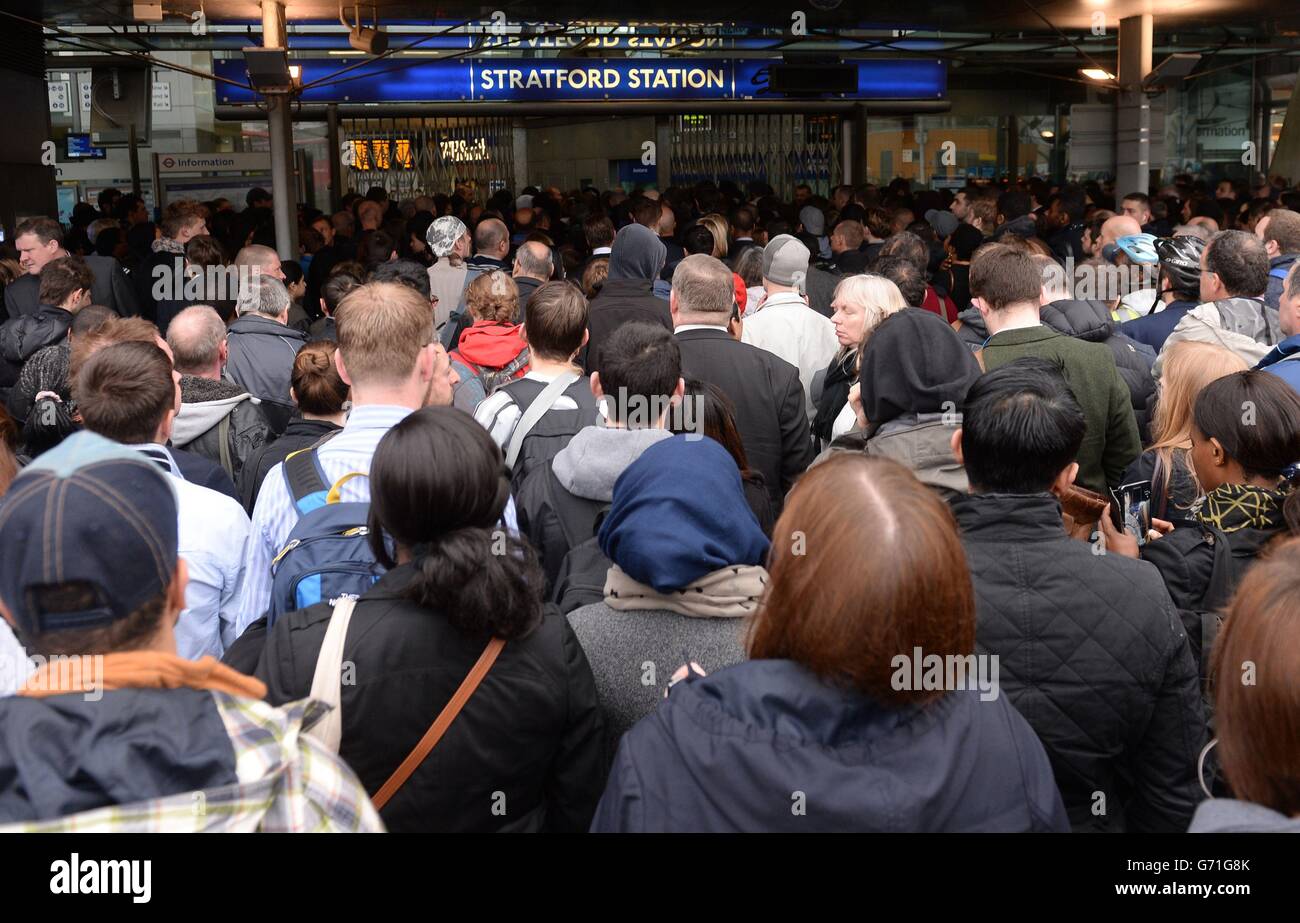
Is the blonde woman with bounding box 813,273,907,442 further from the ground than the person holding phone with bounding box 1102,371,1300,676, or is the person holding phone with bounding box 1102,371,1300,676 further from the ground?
the blonde woman with bounding box 813,273,907,442

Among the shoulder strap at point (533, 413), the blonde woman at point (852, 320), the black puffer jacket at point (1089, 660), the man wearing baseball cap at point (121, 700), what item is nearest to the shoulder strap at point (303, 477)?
the shoulder strap at point (533, 413)

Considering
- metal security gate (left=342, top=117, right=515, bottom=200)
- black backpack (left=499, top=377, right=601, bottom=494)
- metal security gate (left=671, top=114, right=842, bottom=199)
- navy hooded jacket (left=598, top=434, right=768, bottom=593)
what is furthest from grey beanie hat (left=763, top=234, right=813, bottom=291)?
metal security gate (left=671, top=114, right=842, bottom=199)

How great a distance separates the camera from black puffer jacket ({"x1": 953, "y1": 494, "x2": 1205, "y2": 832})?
2.29m

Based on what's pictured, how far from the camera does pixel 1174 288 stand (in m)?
5.27

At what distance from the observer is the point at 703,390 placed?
3.59 metres

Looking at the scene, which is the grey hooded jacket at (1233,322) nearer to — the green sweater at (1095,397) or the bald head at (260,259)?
the green sweater at (1095,397)

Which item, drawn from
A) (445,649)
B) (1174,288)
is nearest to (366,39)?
(1174,288)

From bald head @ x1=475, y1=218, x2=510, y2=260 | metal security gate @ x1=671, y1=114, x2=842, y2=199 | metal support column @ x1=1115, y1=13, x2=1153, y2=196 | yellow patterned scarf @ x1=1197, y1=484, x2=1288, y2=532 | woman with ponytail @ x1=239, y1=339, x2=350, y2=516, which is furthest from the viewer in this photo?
metal security gate @ x1=671, y1=114, x2=842, y2=199

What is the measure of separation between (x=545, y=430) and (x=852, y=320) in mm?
1341

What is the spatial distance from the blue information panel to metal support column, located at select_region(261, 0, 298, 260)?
1411 mm

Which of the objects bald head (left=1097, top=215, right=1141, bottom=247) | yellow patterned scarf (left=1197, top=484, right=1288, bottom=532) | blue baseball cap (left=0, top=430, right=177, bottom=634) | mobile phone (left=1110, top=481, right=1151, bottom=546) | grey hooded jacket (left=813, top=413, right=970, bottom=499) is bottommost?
mobile phone (left=1110, top=481, right=1151, bottom=546)

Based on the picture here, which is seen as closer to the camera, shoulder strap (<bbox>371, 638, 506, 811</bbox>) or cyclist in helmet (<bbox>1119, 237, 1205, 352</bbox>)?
shoulder strap (<bbox>371, 638, 506, 811</bbox>)

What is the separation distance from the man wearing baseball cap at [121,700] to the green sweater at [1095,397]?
10.3 ft

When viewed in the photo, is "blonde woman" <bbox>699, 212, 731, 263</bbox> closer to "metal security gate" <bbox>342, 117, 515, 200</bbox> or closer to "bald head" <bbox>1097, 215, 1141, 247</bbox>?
"bald head" <bbox>1097, 215, 1141, 247</bbox>
